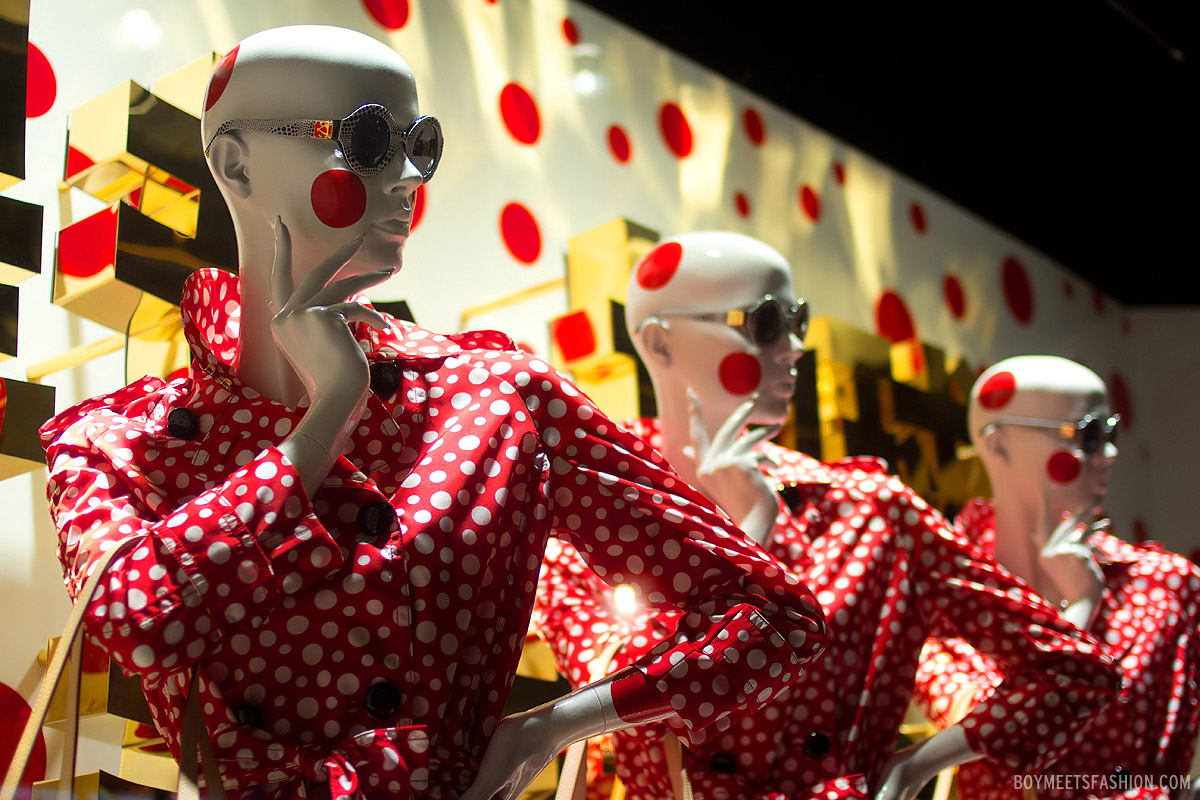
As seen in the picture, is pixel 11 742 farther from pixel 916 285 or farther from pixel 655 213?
pixel 916 285

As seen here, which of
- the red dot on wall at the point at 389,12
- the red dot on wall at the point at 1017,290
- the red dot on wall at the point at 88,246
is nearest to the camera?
the red dot on wall at the point at 88,246

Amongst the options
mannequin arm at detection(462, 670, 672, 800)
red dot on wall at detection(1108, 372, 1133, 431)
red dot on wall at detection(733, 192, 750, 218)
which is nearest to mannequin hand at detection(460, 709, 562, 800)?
mannequin arm at detection(462, 670, 672, 800)

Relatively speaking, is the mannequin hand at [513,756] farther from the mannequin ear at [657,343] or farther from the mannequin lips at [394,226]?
the mannequin ear at [657,343]

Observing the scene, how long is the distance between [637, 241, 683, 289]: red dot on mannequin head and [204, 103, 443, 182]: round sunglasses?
0.94 metres

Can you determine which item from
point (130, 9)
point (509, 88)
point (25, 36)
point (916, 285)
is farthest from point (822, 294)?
point (25, 36)

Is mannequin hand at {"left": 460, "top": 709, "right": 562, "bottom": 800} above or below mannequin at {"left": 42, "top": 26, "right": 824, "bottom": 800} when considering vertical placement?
below

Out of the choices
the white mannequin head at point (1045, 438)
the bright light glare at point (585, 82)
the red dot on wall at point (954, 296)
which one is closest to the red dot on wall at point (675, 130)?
the bright light glare at point (585, 82)

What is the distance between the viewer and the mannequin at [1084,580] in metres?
2.84

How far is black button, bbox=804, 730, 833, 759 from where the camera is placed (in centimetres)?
212

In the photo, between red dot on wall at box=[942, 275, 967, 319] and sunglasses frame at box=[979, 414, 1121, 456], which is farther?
red dot on wall at box=[942, 275, 967, 319]

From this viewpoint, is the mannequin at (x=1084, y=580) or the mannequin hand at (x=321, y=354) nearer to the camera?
the mannequin hand at (x=321, y=354)

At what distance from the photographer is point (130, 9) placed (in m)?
2.29

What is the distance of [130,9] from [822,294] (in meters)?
2.35

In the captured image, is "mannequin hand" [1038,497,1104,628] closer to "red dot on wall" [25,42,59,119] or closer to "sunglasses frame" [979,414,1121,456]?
"sunglasses frame" [979,414,1121,456]
